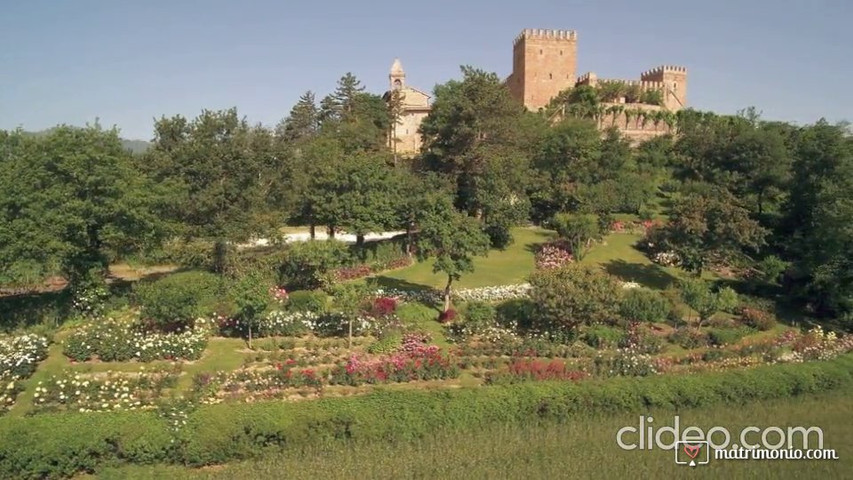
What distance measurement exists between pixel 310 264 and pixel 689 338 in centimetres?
1385

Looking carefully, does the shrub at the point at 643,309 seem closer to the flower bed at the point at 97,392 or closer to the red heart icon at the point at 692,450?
the red heart icon at the point at 692,450

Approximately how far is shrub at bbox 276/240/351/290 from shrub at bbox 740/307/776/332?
51.3ft

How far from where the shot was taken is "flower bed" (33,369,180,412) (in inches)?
550

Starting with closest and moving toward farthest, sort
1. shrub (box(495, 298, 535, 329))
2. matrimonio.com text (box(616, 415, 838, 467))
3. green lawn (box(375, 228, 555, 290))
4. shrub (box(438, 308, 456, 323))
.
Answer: matrimonio.com text (box(616, 415, 838, 467)), shrub (box(495, 298, 535, 329)), shrub (box(438, 308, 456, 323)), green lawn (box(375, 228, 555, 290))

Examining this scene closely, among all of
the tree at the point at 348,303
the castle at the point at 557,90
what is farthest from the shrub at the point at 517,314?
the castle at the point at 557,90

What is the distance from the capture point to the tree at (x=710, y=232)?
2512 cm

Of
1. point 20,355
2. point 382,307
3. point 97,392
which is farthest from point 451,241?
point 20,355

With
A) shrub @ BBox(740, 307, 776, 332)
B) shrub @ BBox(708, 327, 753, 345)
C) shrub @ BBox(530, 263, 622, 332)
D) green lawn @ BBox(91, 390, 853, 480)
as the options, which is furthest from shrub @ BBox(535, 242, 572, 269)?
green lawn @ BBox(91, 390, 853, 480)

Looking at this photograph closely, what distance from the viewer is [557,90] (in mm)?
57469

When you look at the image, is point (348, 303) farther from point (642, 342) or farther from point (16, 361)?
point (642, 342)

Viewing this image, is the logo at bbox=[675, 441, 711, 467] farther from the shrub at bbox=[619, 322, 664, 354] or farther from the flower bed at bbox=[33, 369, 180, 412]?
the flower bed at bbox=[33, 369, 180, 412]

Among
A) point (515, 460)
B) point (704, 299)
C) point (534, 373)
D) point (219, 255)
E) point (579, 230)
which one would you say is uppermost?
point (579, 230)

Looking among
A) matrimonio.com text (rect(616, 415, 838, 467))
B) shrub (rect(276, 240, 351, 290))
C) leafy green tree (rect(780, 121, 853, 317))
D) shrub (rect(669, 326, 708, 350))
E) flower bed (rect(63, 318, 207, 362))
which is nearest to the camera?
matrimonio.com text (rect(616, 415, 838, 467))

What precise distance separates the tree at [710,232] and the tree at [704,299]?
3.97m
